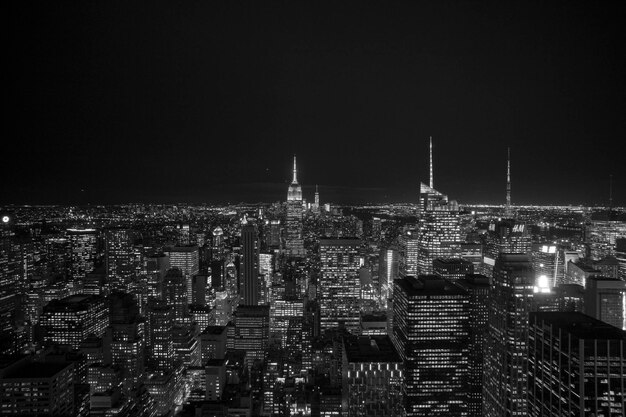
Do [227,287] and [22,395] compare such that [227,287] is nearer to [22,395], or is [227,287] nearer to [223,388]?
[223,388]

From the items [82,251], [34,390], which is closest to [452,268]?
[82,251]

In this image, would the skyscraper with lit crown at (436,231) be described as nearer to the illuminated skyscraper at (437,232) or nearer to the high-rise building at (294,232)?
the illuminated skyscraper at (437,232)

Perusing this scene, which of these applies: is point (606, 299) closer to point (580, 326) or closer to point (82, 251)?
point (580, 326)

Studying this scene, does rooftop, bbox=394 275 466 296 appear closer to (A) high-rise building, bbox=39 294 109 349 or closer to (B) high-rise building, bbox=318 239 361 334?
(B) high-rise building, bbox=318 239 361 334

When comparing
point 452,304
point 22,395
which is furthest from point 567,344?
point 22,395

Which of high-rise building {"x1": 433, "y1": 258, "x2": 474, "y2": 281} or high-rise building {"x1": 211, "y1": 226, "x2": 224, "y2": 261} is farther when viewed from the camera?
high-rise building {"x1": 211, "y1": 226, "x2": 224, "y2": 261}

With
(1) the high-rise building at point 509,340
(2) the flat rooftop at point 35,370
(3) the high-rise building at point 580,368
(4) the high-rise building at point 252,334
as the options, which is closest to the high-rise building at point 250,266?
(4) the high-rise building at point 252,334

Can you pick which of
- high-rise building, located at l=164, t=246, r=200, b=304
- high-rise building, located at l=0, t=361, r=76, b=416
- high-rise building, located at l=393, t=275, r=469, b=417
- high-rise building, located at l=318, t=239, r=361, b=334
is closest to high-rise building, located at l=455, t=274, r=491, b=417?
high-rise building, located at l=393, t=275, r=469, b=417
